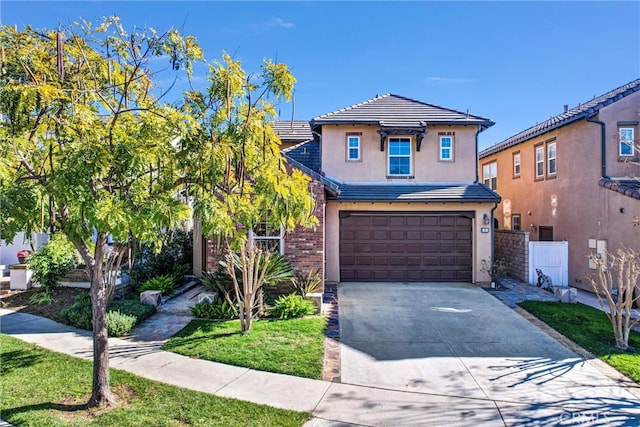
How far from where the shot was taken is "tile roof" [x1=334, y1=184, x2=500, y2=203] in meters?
13.9

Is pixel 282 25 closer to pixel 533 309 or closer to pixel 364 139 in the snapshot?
pixel 364 139

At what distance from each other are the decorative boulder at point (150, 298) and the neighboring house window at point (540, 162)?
647 inches

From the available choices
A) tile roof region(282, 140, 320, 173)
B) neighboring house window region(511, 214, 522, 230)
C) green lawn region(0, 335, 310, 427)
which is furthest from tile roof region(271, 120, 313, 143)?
green lawn region(0, 335, 310, 427)

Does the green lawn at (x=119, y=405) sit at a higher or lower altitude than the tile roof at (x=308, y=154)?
lower

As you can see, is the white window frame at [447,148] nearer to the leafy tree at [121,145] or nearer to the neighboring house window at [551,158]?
the neighboring house window at [551,158]

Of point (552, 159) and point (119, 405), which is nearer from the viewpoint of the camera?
point (119, 405)

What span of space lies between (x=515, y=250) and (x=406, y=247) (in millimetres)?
4634

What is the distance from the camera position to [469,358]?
7.07m

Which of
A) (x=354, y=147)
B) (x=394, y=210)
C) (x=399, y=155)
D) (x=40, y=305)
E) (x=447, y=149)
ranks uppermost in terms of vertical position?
(x=354, y=147)

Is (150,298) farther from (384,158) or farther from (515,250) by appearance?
(515,250)

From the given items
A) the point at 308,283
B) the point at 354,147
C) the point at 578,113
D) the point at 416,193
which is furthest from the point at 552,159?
the point at 308,283

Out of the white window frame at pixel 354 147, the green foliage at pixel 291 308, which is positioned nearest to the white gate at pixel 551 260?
the white window frame at pixel 354 147

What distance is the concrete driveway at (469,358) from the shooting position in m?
5.72

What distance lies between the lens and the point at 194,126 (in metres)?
4.96
